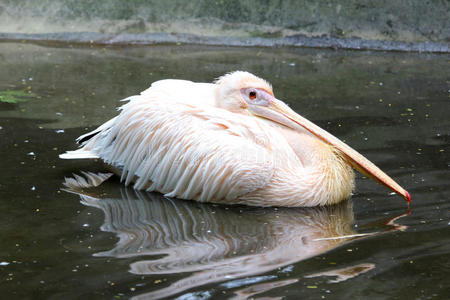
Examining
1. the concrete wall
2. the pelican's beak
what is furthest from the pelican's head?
the concrete wall

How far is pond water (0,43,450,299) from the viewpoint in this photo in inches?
130

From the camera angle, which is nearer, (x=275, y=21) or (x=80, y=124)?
(x=80, y=124)

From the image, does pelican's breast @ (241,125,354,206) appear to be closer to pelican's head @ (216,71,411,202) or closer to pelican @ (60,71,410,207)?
pelican @ (60,71,410,207)

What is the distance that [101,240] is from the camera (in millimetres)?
3867

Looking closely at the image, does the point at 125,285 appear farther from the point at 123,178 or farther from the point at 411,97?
the point at 411,97

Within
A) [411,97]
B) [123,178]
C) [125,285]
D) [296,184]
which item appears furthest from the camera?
[411,97]

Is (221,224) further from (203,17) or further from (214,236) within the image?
(203,17)

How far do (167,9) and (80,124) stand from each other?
3.86m

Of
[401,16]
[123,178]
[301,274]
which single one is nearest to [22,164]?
[123,178]

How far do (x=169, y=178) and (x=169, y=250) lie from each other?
865mm

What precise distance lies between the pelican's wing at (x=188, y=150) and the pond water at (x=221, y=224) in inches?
5.2

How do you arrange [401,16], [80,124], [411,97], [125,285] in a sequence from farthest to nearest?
1. [401,16]
2. [411,97]
3. [80,124]
4. [125,285]

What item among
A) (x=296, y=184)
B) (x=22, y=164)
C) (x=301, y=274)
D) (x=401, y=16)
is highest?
(x=401, y=16)

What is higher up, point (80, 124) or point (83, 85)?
point (83, 85)
